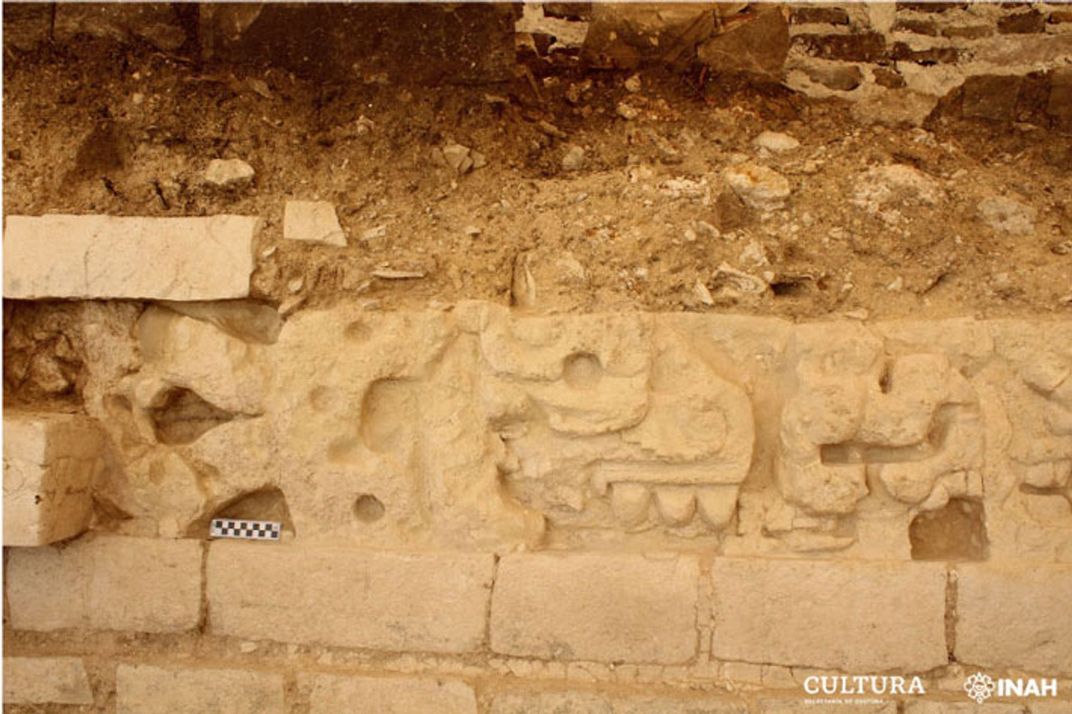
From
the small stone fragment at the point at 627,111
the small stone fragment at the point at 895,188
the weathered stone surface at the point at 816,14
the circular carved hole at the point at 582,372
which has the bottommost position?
the circular carved hole at the point at 582,372

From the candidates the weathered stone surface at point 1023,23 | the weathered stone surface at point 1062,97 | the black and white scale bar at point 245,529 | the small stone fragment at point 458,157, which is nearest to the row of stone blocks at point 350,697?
the black and white scale bar at point 245,529

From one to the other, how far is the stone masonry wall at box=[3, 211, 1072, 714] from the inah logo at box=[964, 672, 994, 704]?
0.11ft

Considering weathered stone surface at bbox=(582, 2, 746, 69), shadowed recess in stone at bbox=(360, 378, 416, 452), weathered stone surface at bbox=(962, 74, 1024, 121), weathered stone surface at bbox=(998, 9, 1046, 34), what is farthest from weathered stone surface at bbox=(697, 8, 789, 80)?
shadowed recess in stone at bbox=(360, 378, 416, 452)

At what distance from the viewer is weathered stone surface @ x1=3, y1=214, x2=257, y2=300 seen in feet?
10.1

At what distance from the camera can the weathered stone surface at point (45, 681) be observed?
318 cm

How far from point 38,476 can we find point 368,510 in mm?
1030

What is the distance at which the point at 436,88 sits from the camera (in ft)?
10.6

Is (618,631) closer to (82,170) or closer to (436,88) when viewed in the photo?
(436,88)

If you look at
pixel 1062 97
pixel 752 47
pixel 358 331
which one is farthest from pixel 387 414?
pixel 1062 97

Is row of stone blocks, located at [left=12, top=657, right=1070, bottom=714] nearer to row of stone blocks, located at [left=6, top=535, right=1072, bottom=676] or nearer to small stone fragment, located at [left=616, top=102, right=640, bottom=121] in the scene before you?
row of stone blocks, located at [left=6, top=535, right=1072, bottom=676]

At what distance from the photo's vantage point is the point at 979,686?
2.90m

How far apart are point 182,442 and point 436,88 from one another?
151 centimetres

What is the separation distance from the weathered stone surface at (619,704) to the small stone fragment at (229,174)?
6.42 ft

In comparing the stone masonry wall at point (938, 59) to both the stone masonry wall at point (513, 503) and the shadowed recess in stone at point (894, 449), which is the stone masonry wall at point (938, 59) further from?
the shadowed recess in stone at point (894, 449)
